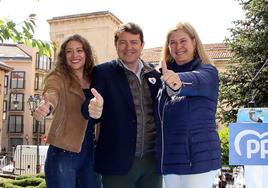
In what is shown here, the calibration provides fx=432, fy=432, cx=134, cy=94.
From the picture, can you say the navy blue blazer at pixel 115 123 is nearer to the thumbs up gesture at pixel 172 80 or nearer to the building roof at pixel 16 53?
the thumbs up gesture at pixel 172 80

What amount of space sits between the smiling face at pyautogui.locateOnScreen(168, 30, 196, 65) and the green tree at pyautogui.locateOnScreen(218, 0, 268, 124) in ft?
49.4

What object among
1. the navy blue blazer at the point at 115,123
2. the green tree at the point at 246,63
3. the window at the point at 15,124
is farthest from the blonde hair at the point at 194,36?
the window at the point at 15,124

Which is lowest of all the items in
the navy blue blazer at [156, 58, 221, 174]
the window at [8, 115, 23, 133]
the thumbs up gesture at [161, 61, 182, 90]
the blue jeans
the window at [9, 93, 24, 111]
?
the blue jeans

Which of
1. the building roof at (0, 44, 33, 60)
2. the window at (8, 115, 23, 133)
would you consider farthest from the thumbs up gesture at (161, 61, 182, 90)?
the window at (8, 115, 23, 133)

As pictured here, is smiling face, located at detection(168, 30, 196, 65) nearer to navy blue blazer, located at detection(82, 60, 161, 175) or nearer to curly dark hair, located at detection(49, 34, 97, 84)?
navy blue blazer, located at detection(82, 60, 161, 175)

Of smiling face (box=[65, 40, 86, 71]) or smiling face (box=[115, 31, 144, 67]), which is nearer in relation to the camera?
smiling face (box=[115, 31, 144, 67])

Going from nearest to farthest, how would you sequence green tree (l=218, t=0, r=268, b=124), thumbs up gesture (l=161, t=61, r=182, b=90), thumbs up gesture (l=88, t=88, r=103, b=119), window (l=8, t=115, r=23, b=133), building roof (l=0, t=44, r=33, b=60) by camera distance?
1. thumbs up gesture (l=161, t=61, r=182, b=90)
2. thumbs up gesture (l=88, t=88, r=103, b=119)
3. green tree (l=218, t=0, r=268, b=124)
4. building roof (l=0, t=44, r=33, b=60)
5. window (l=8, t=115, r=23, b=133)

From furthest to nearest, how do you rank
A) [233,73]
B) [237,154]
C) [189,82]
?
[233,73], [237,154], [189,82]

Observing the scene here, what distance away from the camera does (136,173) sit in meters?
2.66

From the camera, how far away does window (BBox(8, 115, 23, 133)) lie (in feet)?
159

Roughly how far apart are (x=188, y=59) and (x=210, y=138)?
0.47m

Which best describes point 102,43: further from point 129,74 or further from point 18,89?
point 129,74

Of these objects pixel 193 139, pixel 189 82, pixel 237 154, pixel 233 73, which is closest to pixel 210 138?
pixel 193 139

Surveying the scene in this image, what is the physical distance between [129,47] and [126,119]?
46 centimetres
